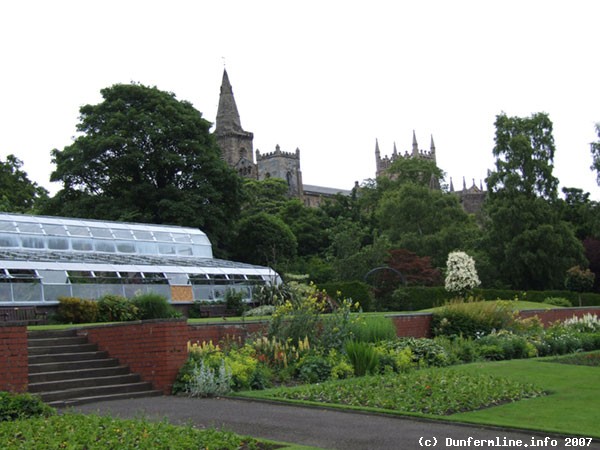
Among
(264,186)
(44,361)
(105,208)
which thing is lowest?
(44,361)

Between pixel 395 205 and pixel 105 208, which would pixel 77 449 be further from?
pixel 395 205

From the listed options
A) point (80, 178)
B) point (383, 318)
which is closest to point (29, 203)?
point (80, 178)

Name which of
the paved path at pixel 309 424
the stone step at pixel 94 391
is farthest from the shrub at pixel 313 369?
the stone step at pixel 94 391

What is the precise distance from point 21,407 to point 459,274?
24.3 metres

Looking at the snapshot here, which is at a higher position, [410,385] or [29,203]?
[29,203]

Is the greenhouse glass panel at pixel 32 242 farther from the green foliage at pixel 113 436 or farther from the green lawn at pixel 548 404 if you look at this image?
the green foliage at pixel 113 436

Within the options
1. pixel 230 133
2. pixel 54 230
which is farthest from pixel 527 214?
pixel 230 133

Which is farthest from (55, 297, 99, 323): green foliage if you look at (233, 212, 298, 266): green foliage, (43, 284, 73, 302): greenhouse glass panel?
(233, 212, 298, 266): green foliage

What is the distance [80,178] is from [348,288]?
20.8m

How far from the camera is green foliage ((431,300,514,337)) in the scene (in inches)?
804

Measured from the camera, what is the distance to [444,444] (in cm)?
831

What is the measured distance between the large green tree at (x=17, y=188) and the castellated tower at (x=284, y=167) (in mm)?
69550

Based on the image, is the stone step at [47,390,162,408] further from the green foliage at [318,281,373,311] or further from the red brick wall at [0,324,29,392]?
the green foliage at [318,281,373,311]

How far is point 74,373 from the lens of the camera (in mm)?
12852
